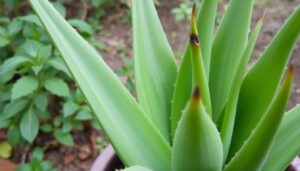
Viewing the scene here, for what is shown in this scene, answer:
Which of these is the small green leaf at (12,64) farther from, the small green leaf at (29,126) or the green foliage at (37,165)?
the green foliage at (37,165)

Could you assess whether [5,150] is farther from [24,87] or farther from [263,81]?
[263,81]

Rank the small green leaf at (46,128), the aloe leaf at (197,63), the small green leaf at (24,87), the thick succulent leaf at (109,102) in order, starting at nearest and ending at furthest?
the aloe leaf at (197,63)
the thick succulent leaf at (109,102)
the small green leaf at (24,87)
the small green leaf at (46,128)

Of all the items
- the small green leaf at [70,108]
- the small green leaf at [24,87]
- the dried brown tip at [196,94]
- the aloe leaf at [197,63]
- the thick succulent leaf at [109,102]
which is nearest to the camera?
the dried brown tip at [196,94]

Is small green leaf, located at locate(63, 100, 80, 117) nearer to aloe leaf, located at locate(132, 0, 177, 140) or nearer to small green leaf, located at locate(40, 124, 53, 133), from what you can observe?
small green leaf, located at locate(40, 124, 53, 133)

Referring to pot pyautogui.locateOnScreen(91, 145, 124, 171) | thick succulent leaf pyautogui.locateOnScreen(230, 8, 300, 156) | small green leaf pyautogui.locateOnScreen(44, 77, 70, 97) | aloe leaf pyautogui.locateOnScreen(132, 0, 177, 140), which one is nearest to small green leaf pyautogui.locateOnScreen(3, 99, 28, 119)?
small green leaf pyautogui.locateOnScreen(44, 77, 70, 97)

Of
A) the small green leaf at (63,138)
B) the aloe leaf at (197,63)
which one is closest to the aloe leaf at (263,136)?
the aloe leaf at (197,63)

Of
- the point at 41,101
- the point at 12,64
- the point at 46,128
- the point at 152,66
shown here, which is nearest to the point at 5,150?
the point at 46,128
